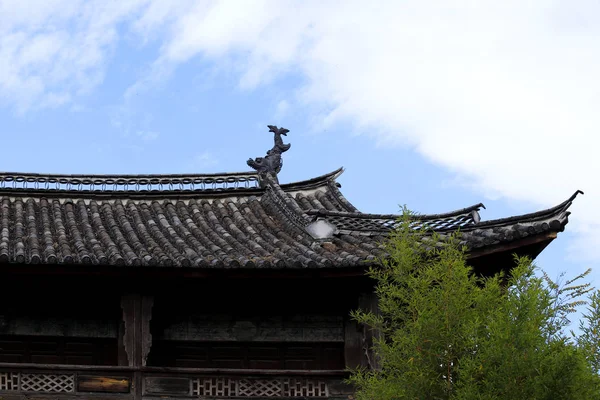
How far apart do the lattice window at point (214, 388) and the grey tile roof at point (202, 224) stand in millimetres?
1652

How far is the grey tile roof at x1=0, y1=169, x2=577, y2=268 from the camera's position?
568 inches

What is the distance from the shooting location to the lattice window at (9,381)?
47.7 ft

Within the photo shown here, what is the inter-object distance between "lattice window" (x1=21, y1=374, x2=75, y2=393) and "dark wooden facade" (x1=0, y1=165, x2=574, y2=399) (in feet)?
0.05

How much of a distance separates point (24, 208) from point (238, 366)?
16.9 ft

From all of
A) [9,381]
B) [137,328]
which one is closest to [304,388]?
[137,328]

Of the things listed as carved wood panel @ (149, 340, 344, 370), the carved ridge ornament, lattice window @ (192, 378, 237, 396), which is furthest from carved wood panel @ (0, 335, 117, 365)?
the carved ridge ornament

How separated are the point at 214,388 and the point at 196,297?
62.1 inches

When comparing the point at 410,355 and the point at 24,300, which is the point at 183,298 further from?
the point at 410,355

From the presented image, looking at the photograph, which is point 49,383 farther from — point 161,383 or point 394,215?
point 394,215

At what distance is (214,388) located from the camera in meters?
14.7

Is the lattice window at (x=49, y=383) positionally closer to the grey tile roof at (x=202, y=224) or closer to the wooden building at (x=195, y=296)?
the wooden building at (x=195, y=296)

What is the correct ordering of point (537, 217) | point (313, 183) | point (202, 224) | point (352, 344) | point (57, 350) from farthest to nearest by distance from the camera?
point (313, 183)
point (202, 224)
point (57, 350)
point (352, 344)
point (537, 217)

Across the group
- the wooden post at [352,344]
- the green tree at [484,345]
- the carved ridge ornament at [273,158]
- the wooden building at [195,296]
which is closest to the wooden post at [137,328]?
the wooden building at [195,296]

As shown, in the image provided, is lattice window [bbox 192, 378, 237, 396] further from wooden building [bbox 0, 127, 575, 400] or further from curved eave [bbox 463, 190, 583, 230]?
curved eave [bbox 463, 190, 583, 230]
